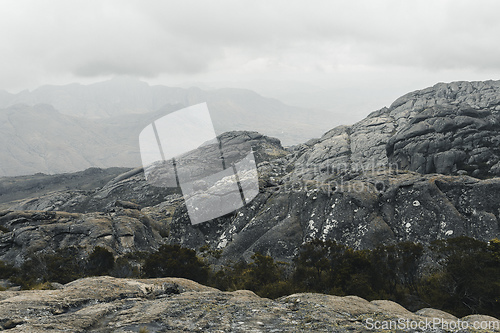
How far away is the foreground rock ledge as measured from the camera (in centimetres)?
1077

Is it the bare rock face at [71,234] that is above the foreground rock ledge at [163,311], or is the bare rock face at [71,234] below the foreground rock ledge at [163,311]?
below

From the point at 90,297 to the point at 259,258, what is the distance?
23.6 metres

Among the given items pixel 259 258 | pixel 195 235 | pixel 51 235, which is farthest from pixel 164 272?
pixel 51 235

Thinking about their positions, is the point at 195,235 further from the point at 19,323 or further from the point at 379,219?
the point at 19,323

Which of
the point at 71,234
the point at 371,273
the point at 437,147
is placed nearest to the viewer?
the point at 371,273

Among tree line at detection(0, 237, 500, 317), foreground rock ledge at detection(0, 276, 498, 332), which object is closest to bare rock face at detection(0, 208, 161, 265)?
tree line at detection(0, 237, 500, 317)

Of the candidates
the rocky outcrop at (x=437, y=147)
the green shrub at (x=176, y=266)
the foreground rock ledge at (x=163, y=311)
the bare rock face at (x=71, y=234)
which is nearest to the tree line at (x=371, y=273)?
the green shrub at (x=176, y=266)

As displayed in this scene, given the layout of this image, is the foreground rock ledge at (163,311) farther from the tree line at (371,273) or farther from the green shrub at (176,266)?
the green shrub at (176,266)

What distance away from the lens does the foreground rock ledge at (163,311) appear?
10766 mm

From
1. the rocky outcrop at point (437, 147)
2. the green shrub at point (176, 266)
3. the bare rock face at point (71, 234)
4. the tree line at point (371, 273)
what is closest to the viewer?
the tree line at point (371, 273)

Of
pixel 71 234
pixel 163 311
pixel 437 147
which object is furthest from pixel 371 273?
pixel 437 147

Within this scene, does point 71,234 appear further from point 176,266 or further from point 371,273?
point 371,273

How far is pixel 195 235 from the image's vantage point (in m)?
54.5

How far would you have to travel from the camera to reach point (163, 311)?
12477 mm
